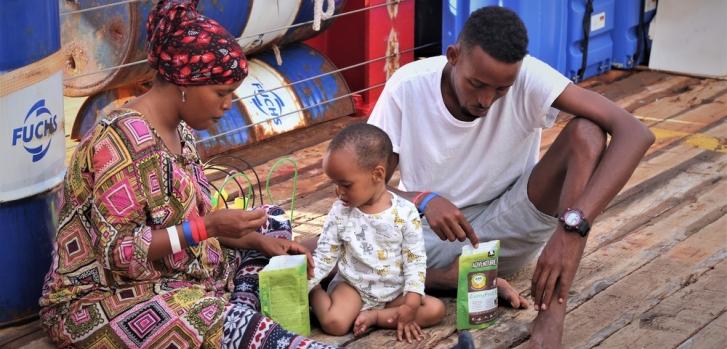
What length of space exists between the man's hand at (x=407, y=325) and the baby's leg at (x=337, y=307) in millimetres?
141

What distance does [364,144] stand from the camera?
3410mm

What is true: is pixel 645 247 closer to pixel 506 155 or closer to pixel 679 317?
pixel 679 317

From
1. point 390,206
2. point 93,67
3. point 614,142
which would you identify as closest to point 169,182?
point 390,206

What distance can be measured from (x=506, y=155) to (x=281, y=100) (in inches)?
89.0

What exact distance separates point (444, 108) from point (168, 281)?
3.36 feet

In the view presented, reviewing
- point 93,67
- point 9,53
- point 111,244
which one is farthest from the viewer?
point 93,67

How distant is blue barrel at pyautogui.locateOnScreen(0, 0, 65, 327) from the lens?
343cm

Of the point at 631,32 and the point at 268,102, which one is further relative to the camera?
the point at 631,32

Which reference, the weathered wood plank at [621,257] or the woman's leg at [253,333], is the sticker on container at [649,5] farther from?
the woman's leg at [253,333]

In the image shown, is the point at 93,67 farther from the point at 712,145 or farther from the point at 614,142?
the point at 712,145

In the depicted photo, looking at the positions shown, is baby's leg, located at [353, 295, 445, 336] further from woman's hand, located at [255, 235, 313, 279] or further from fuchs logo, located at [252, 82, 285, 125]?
Answer: fuchs logo, located at [252, 82, 285, 125]

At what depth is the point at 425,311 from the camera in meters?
3.58

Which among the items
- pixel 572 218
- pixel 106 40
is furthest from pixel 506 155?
pixel 106 40

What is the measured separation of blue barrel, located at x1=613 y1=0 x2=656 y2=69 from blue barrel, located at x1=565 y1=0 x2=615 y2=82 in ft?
0.18
